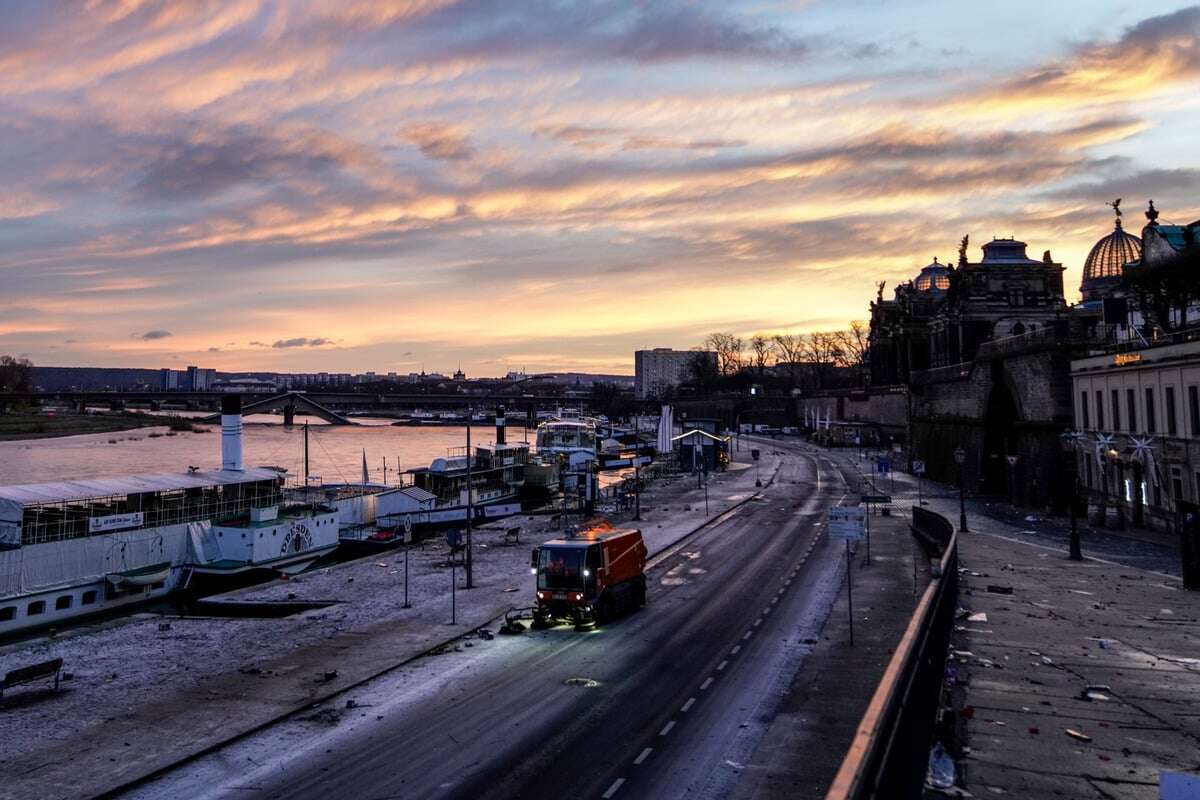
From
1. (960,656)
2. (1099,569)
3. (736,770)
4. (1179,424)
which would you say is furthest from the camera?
(1179,424)

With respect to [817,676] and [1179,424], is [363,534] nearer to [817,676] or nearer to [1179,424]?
[817,676]

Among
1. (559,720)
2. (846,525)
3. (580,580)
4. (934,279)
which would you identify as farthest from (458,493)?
(934,279)

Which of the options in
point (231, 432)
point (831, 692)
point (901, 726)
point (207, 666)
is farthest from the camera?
point (231, 432)

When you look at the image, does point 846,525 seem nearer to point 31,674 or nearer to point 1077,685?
point 1077,685

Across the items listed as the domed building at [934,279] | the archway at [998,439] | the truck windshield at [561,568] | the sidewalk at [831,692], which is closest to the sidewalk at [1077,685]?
the sidewalk at [831,692]

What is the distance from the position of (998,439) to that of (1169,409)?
2346 cm

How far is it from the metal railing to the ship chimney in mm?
40218

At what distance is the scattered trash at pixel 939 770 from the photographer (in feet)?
35.7

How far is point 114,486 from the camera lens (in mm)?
36125

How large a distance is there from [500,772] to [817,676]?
8.76 meters

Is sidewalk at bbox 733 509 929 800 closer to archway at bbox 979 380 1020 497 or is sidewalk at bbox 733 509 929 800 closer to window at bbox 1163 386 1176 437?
window at bbox 1163 386 1176 437

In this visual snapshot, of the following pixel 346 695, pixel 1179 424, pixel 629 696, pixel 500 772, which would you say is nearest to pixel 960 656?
pixel 629 696

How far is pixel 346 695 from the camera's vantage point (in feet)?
64.0

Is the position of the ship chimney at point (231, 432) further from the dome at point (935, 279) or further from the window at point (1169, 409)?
the dome at point (935, 279)
